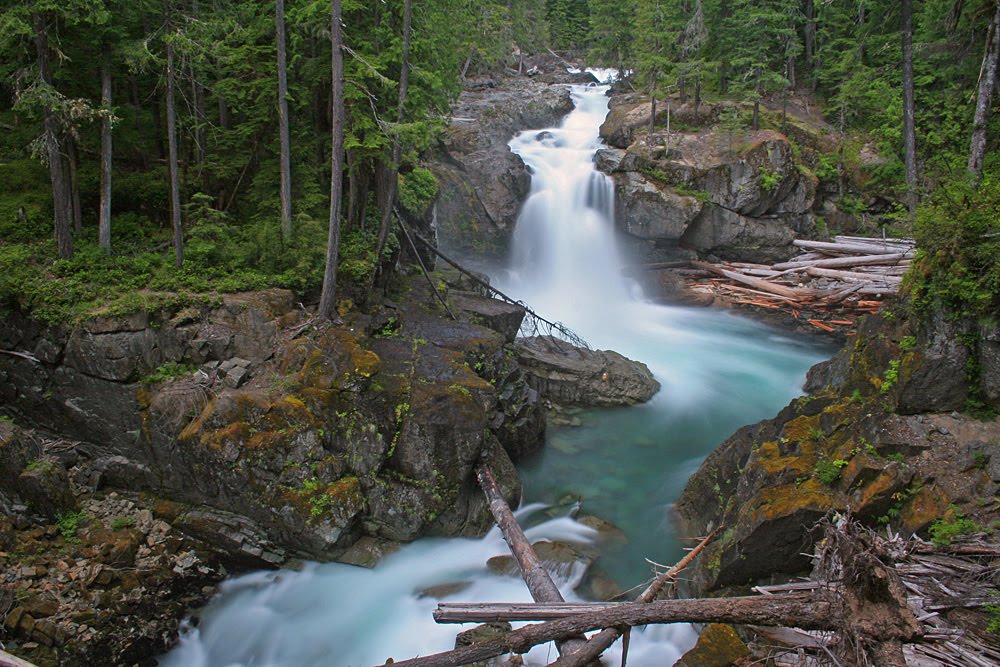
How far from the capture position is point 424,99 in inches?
500

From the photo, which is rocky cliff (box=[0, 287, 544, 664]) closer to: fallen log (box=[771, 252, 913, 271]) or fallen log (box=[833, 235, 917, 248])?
fallen log (box=[771, 252, 913, 271])

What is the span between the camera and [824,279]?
19.8 m

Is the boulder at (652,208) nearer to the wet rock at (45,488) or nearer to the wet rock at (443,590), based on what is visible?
the wet rock at (443,590)

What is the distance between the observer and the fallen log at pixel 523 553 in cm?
735

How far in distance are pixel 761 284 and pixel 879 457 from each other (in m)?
14.9

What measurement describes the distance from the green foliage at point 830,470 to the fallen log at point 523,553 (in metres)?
3.81

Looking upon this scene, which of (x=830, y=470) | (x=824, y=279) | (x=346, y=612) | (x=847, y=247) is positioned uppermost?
(x=847, y=247)

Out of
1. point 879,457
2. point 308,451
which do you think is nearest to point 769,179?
point 879,457

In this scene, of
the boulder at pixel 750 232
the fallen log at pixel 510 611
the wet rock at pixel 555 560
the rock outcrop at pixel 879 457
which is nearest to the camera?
the fallen log at pixel 510 611

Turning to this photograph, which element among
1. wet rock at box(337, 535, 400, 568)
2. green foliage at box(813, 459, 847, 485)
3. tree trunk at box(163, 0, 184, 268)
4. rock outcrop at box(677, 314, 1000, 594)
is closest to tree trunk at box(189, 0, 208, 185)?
tree trunk at box(163, 0, 184, 268)

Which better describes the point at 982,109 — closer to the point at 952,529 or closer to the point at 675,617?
the point at 952,529

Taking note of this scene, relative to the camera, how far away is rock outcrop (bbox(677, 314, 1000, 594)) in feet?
21.0

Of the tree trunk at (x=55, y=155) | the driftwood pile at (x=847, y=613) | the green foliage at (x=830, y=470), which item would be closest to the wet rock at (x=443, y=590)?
the driftwood pile at (x=847, y=613)

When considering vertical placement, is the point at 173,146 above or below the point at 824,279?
above
